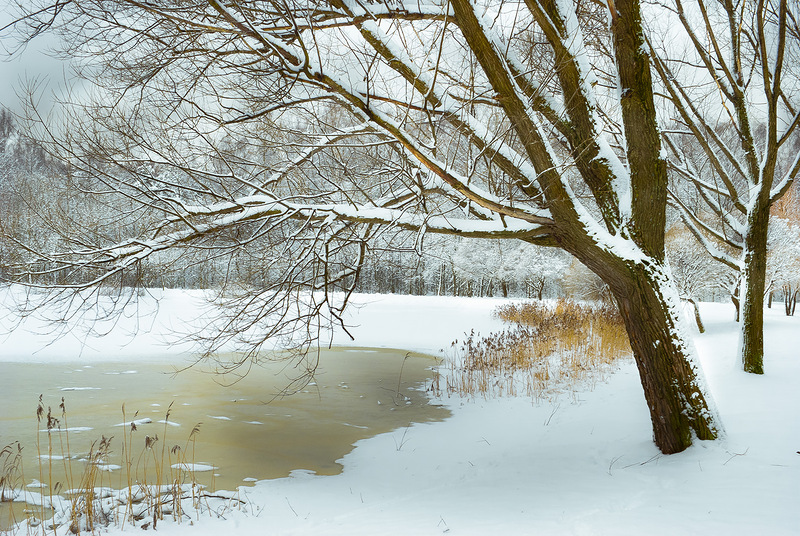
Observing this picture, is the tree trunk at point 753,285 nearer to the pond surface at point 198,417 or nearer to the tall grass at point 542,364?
the tall grass at point 542,364

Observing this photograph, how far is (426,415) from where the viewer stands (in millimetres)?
7836

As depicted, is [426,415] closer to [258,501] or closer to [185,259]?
[258,501]

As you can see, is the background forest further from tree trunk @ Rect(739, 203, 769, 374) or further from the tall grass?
tree trunk @ Rect(739, 203, 769, 374)

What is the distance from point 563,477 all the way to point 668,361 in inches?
53.0

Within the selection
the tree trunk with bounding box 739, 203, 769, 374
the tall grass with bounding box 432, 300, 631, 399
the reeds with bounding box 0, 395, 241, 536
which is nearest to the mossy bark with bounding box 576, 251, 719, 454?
the tall grass with bounding box 432, 300, 631, 399

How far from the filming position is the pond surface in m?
5.38

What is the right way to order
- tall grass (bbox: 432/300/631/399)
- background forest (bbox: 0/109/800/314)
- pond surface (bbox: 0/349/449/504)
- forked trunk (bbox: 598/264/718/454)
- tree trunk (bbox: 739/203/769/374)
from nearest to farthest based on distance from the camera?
forked trunk (bbox: 598/264/718/454)
background forest (bbox: 0/109/800/314)
pond surface (bbox: 0/349/449/504)
tree trunk (bbox: 739/203/769/374)
tall grass (bbox: 432/300/631/399)

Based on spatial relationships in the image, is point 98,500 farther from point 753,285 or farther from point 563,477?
point 753,285

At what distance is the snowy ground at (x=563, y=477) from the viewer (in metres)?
3.27

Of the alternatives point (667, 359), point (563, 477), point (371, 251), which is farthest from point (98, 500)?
point (667, 359)

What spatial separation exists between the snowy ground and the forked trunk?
166mm

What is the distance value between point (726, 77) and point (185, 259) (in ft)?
25.8

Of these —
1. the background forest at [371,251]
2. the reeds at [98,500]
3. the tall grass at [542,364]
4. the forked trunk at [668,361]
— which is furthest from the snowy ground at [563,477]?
the background forest at [371,251]

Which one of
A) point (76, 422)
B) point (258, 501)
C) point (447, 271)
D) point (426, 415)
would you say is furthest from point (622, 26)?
point (447, 271)
